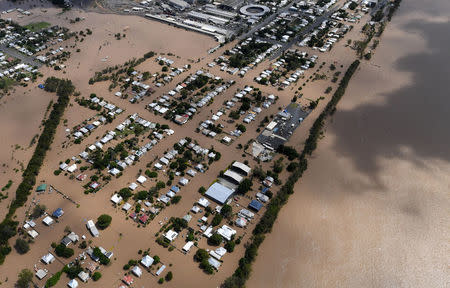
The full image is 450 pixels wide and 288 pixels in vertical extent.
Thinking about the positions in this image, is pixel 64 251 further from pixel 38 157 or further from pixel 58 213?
pixel 38 157

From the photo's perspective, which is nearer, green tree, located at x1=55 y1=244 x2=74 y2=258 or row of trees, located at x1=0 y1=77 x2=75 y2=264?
green tree, located at x1=55 y1=244 x2=74 y2=258

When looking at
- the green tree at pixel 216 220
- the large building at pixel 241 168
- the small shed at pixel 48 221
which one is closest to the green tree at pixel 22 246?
the small shed at pixel 48 221

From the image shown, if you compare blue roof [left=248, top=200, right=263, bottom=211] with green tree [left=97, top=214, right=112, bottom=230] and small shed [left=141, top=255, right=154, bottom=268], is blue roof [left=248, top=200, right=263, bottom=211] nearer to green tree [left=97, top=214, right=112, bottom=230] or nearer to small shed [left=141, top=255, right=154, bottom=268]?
small shed [left=141, top=255, right=154, bottom=268]

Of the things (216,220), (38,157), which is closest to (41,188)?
(38,157)

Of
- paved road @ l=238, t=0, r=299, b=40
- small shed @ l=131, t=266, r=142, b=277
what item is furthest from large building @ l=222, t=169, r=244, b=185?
paved road @ l=238, t=0, r=299, b=40

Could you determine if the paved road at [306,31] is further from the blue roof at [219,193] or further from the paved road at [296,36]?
the blue roof at [219,193]

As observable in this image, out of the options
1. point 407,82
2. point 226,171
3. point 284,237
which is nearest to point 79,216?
point 226,171
